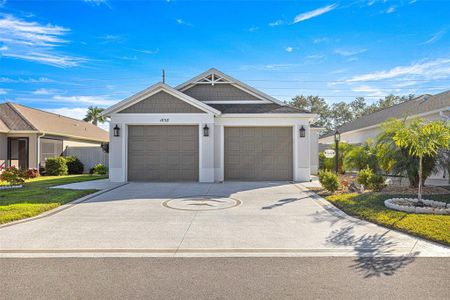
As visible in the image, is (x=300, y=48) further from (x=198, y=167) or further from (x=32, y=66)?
(x=32, y=66)

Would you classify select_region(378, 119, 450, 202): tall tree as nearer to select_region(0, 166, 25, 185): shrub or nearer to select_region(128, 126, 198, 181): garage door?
select_region(128, 126, 198, 181): garage door

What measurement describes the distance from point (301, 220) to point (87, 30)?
13870mm

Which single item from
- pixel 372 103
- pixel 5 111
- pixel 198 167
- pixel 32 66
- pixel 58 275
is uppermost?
pixel 372 103

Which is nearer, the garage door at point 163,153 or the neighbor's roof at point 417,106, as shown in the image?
the neighbor's roof at point 417,106

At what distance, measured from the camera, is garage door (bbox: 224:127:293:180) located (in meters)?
14.0

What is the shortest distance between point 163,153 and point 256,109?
4985 mm

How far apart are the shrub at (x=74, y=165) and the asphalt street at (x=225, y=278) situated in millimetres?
16422

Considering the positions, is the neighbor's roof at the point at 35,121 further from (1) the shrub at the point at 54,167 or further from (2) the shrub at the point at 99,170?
(2) the shrub at the point at 99,170

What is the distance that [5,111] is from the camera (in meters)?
19.2

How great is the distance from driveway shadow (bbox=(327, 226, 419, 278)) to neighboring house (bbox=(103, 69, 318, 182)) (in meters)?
8.16

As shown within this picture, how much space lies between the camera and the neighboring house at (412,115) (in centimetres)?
1205

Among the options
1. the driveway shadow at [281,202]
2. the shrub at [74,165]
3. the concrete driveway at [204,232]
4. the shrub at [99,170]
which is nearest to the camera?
the concrete driveway at [204,232]

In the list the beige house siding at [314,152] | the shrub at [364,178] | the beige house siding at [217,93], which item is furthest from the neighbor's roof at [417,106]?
the beige house siding at [217,93]

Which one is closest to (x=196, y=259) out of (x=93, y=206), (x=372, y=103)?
(x=93, y=206)
